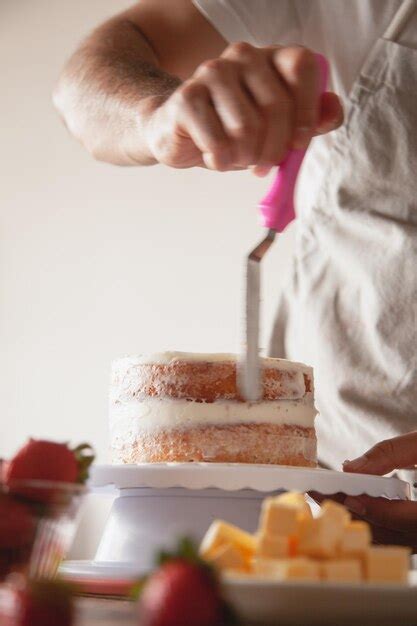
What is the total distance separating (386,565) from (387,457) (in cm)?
55

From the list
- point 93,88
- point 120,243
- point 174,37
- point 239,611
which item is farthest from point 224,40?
point 120,243

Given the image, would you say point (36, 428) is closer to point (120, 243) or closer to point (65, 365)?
point (65, 365)

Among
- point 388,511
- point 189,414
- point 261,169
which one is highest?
point 261,169

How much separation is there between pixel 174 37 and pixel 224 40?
9 centimetres

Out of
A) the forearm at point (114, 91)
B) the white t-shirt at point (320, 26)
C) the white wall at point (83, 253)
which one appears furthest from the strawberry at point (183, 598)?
the white wall at point (83, 253)

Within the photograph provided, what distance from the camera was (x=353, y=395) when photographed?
61.9 inches

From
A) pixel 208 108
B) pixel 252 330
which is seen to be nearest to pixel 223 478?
pixel 252 330

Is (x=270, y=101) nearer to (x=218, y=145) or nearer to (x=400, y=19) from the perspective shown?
(x=218, y=145)

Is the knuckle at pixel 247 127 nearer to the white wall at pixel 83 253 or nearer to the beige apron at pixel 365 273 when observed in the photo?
the beige apron at pixel 365 273

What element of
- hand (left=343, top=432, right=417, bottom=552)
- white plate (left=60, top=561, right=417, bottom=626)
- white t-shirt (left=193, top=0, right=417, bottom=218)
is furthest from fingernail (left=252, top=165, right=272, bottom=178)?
white plate (left=60, top=561, right=417, bottom=626)

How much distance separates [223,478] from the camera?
96cm

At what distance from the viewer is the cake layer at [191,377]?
1.14 meters

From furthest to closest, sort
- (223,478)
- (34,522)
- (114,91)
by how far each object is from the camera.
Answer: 1. (114,91)
2. (223,478)
3. (34,522)

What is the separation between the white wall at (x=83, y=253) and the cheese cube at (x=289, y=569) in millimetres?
2391
